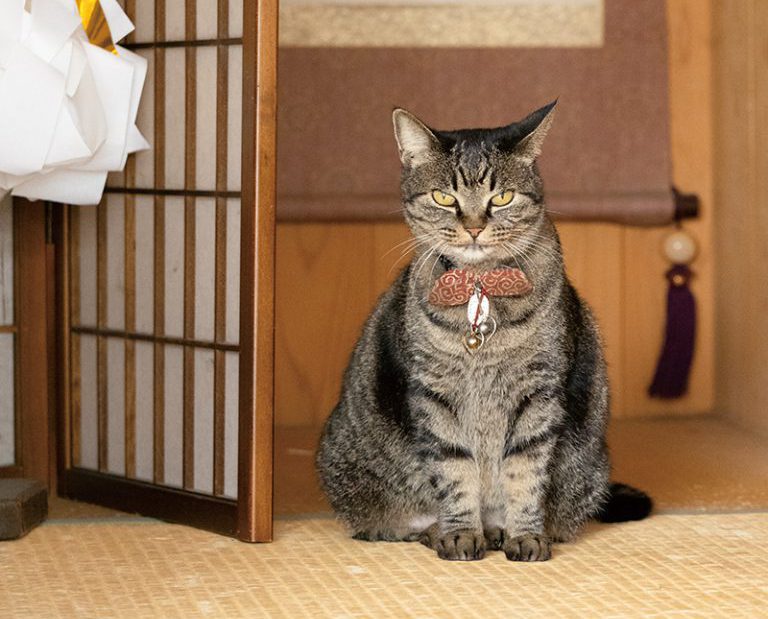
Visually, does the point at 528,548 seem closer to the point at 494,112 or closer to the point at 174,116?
the point at 174,116

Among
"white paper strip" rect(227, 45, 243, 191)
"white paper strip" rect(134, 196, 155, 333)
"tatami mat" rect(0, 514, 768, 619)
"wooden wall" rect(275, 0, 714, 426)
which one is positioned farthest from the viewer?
"wooden wall" rect(275, 0, 714, 426)

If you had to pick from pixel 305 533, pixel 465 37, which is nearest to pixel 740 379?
pixel 465 37

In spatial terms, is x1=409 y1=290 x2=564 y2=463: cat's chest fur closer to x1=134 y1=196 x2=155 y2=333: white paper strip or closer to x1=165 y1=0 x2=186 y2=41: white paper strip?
x1=134 y1=196 x2=155 y2=333: white paper strip

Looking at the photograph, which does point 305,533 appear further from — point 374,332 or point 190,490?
point 374,332

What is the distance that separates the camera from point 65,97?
87.1 inches

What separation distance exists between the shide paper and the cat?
0.51 meters

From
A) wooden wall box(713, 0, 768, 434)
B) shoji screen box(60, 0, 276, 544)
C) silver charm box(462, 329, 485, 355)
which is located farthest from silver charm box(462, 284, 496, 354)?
wooden wall box(713, 0, 768, 434)

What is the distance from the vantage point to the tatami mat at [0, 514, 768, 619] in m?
1.87

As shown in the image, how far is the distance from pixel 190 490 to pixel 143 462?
0.15m

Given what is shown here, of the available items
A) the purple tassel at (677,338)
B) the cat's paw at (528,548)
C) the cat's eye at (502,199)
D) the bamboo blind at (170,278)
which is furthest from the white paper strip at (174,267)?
the purple tassel at (677,338)

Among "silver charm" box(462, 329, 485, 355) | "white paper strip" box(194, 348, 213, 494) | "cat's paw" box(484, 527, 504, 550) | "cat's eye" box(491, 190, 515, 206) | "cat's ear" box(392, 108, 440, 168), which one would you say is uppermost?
"cat's ear" box(392, 108, 440, 168)

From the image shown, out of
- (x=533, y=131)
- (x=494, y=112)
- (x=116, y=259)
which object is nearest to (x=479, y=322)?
(x=533, y=131)

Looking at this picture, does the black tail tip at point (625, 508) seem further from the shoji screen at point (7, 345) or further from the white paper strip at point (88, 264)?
the shoji screen at point (7, 345)

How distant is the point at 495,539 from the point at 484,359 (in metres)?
0.31
